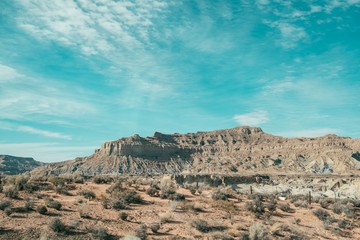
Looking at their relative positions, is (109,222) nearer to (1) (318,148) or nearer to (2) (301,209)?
(2) (301,209)

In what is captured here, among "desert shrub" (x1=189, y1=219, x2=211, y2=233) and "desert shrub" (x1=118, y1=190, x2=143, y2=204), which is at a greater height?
"desert shrub" (x1=118, y1=190, x2=143, y2=204)

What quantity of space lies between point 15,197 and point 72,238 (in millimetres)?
8972

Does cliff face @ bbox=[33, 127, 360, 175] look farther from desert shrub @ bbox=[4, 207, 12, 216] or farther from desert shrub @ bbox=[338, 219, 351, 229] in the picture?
desert shrub @ bbox=[4, 207, 12, 216]

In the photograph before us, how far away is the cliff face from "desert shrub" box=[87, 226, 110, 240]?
108086 millimetres

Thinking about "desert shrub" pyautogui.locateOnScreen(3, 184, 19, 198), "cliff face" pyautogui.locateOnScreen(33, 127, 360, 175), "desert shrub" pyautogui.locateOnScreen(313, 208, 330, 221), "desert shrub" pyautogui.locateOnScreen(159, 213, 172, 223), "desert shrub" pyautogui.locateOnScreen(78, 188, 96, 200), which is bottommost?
"desert shrub" pyautogui.locateOnScreen(313, 208, 330, 221)

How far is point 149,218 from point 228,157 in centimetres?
13657

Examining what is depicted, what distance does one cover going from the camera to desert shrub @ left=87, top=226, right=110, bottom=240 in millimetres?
13562

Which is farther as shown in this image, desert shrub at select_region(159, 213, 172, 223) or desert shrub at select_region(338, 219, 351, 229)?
desert shrub at select_region(338, 219, 351, 229)

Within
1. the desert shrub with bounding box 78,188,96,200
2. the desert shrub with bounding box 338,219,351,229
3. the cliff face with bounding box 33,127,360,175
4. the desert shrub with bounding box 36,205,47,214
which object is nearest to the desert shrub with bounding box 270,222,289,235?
the desert shrub with bounding box 338,219,351,229

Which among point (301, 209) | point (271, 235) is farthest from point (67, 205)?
point (301, 209)

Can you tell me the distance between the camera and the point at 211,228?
17.2 metres

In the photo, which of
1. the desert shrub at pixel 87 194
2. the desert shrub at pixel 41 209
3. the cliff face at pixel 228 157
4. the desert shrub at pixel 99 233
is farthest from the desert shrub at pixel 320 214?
the cliff face at pixel 228 157

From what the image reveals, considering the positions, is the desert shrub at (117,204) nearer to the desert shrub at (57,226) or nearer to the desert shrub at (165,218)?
the desert shrub at (165,218)

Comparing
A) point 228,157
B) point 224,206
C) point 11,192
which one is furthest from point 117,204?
point 228,157
